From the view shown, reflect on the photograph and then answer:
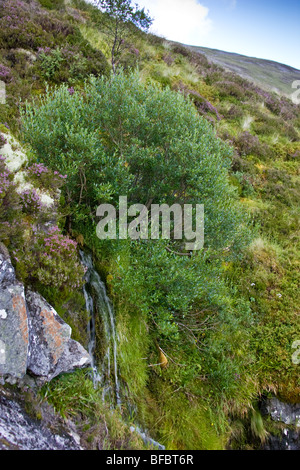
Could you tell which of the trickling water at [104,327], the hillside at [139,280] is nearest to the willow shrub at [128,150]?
the hillside at [139,280]

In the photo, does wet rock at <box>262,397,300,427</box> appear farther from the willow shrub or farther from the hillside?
the willow shrub

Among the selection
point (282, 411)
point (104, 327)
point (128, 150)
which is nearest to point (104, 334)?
point (104, 327)

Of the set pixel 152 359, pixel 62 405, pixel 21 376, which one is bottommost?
pixel 152 359

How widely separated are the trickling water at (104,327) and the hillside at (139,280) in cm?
3

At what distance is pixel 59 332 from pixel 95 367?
1.51 meters

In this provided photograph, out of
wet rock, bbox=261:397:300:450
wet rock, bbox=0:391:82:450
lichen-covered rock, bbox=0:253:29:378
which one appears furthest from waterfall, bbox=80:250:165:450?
wet rock, bbox=261:397:300:450

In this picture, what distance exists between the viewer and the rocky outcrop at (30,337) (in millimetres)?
3893

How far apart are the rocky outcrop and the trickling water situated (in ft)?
3.31

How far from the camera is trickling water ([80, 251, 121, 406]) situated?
222 inches

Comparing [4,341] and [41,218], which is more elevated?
[41,218]

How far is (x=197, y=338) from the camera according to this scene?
7.44 meters

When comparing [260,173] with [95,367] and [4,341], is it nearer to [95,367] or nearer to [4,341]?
[95,367]
